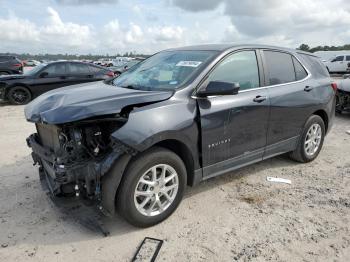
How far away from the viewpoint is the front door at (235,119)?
3762mm

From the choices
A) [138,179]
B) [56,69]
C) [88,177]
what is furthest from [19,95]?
[138,179]

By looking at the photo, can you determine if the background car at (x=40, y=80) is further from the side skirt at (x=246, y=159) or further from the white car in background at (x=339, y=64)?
the white car in background at (x=339, y=64)

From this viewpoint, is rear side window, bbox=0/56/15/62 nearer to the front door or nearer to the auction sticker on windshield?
the auction sticker on windshield

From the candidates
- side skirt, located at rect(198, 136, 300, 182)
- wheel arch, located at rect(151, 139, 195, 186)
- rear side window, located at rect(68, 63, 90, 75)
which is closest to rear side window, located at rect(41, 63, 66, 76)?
rear side window, located at rect(68, 63, 90, 75)

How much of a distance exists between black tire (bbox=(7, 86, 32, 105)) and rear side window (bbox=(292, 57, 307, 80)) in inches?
358

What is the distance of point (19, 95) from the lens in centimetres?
1144

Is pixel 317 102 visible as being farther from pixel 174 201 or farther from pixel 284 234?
pixel 174 201

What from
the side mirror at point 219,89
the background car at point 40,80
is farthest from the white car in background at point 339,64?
the side mirror at point 219,89

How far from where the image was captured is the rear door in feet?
14.9

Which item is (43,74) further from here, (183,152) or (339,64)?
(339,64)

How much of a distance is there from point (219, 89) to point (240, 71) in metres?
0.78

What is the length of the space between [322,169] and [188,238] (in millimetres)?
2834

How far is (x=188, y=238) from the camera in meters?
3.34

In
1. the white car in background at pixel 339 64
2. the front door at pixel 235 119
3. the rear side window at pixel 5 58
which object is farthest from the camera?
the white car in background at pixel 339 64
